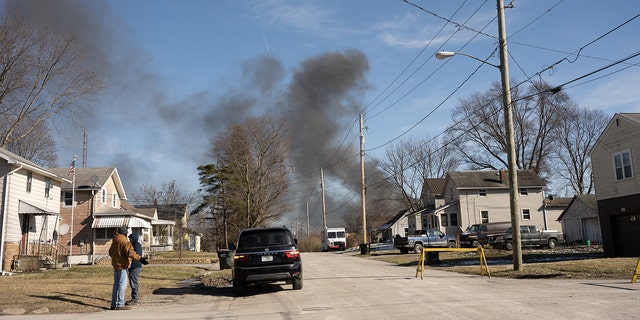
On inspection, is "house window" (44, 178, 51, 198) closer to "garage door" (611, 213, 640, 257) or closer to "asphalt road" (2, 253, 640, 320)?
"asphalt road" (2, 253, 640, 320)

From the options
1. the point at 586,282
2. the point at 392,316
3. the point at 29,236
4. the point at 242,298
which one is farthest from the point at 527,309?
the point at 29,236

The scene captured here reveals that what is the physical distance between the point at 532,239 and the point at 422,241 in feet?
25.2

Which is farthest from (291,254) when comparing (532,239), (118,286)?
(532,239)

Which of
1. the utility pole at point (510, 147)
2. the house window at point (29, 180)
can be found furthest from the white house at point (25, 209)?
the utility pole at point (510, 147)

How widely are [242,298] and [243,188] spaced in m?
40.6

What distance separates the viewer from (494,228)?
1554 inches

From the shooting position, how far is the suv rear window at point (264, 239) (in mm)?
13914

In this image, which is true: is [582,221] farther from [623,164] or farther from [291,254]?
[291,254]

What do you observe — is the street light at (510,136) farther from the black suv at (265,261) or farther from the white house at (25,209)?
the white house at (25,209)

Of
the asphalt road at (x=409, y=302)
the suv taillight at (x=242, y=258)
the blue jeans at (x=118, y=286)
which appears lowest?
the asphalt road at (x=409, y=302)

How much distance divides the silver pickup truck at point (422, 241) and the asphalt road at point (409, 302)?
23.5m

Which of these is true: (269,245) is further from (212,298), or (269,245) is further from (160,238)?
(160,238)

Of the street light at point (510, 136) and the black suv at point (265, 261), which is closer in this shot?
the black suv at point (265, 261)

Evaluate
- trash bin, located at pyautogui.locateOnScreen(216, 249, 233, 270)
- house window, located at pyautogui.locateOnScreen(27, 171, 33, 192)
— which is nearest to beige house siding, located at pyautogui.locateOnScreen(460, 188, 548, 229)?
trash bin, located at pyautogui.locateOnScreen(216, 249, 233, 270)
